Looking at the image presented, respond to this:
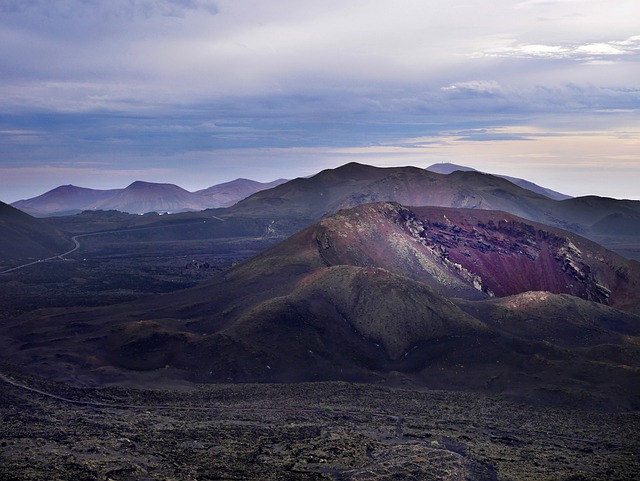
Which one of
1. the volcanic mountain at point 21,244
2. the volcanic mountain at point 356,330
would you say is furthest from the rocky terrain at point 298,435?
the volcanic mountain at point 21,244

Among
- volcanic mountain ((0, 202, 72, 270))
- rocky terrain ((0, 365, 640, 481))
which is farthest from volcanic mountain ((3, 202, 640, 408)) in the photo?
volcanic mountain ((0, 202, 72, 270))

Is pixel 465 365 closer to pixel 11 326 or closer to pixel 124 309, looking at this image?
pixel 124 309

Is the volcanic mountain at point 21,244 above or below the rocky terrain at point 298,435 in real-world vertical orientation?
above

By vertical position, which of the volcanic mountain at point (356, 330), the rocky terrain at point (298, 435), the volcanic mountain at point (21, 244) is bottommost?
the rocky terrain at point (298, 435)

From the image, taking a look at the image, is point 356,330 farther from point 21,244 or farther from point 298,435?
point 21,244

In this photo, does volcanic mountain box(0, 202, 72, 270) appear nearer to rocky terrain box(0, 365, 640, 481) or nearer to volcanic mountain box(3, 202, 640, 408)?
volcanic mountain box(3, 202, 640, 408)

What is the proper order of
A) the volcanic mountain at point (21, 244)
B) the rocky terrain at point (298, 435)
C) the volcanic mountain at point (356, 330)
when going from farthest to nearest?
the volcanic mountain at point (21, 244), the volcanic mountain at point (356, 330), the rocky terrain at point (298, 435)

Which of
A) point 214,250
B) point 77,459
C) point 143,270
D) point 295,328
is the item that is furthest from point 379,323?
point 214,250

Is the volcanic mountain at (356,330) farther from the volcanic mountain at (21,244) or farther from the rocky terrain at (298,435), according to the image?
the volcanic mountain at (21,244)

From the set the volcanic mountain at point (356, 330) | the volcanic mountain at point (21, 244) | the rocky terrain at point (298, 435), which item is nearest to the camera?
the rocky terrain at point (298, 435)
